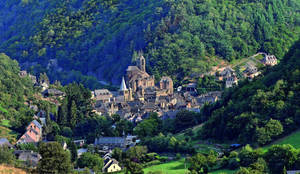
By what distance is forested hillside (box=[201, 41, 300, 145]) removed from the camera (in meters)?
52.3

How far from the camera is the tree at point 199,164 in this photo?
46844mm

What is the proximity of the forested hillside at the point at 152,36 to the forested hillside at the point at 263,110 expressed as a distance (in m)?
36.4

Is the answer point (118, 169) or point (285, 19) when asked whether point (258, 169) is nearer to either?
point (118, 169)

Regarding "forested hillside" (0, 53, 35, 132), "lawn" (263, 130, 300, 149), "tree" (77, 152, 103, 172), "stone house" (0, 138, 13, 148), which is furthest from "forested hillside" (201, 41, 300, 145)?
"forested hillside" (0, 53, 35, 132)

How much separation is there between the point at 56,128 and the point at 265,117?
26546 millimetres

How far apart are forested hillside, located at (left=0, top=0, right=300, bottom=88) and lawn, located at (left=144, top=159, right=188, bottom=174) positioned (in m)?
46.2

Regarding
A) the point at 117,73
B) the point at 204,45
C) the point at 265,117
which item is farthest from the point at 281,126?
the point at 117,73

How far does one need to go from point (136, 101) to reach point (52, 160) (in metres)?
51.8

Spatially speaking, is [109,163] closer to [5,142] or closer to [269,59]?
[5,142]

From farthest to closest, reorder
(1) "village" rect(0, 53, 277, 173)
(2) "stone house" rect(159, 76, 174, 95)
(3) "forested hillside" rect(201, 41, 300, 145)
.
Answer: (2) "stone house" rect(159, 76, 174, 95) < (1) "village" rect(0, 53, 277, 173) < (3) "forested hillside" rect(201, 41, 300, 145)

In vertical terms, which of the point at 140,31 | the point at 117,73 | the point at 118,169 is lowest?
the point at 118,169

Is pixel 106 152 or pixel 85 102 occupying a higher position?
pixel 85 102

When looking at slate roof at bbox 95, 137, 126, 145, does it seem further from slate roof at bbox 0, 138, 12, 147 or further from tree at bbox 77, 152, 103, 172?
slate roof at bbox 0, 138, 12, 147

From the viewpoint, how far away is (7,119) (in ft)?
228
